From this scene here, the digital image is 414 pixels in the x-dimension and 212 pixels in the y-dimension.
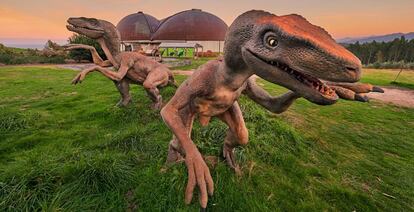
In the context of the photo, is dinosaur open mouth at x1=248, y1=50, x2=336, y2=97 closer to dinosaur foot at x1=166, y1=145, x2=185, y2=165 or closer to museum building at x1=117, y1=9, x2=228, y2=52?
dinosaur foot at x1=166, y1=145, x2=185, y2=165

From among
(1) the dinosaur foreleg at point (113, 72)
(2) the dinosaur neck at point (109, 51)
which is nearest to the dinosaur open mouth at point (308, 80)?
(1) the dinosaur foreleg at point (113, 72)

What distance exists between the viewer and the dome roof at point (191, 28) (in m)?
25.5

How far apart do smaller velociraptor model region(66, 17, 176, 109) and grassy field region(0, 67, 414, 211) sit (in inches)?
21.2

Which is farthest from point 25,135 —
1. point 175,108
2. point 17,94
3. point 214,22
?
point 214,22

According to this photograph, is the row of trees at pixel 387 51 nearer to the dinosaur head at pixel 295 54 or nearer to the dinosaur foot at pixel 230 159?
the dinosaur foot at pixel 230 159

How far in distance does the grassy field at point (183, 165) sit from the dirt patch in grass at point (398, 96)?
2.37 m

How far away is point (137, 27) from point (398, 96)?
24940 millimetres

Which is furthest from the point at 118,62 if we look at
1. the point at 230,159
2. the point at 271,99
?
the point at 271,99

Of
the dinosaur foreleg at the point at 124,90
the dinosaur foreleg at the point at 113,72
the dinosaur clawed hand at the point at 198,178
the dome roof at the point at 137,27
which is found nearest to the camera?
the dinosaur clawed hand at the point at 198,178

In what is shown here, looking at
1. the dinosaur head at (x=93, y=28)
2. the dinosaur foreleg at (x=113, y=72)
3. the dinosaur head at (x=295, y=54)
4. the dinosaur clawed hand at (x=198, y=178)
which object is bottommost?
the dinosaur clawed hand at (x=198, y=178)

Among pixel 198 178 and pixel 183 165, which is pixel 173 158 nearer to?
pixel 183 165

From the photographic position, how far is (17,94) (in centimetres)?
679

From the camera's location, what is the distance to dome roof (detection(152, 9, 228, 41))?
2550 cm

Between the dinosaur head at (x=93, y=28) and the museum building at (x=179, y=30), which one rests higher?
the museum building at (x=179, y=30)
